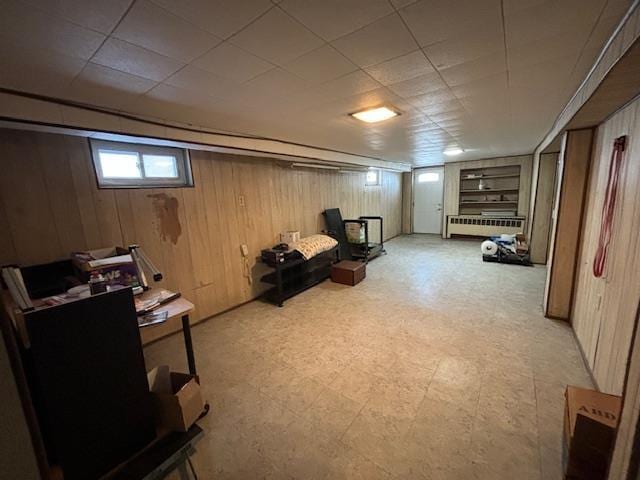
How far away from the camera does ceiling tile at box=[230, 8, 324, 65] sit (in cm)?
114

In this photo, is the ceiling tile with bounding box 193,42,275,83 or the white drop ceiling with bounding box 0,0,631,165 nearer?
the white drop ceiling with bounding box 0,0,631,165

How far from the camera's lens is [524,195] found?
263 inches

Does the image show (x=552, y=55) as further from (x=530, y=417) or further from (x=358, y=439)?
(x=358, y=439)

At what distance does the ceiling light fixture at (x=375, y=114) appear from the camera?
2440mm

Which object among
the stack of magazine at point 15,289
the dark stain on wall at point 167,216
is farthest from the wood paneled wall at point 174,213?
the stack of magazine at point 15,289

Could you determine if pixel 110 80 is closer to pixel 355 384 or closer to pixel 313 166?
pixel 355 384

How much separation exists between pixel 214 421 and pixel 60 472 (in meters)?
0.84

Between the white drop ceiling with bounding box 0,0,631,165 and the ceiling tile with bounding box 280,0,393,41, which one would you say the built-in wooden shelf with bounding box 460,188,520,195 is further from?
the ceiling tile with bounding box 280,0,393,41

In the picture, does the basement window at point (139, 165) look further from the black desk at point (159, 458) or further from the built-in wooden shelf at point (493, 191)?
the built-in wooden shelf at point (493, 191)

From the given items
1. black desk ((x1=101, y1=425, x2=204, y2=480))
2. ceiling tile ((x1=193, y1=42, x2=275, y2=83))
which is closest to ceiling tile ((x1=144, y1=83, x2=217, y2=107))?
ceiling tile ((x1=193, y1=42, x2=275, y2=83))

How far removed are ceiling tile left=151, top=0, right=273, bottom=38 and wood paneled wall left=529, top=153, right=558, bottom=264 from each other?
19.1ft

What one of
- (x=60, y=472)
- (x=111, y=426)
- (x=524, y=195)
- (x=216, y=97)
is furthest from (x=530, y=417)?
(x=524, y=195)

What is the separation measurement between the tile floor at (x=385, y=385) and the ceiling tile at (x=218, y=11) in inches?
92.6

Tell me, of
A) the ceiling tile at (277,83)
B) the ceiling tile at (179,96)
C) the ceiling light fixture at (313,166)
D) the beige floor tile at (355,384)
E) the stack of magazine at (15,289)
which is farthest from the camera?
the ceiling light fixture at (313,166)
